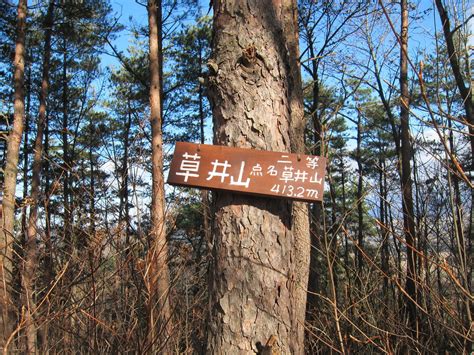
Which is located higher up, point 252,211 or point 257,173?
point 257,173

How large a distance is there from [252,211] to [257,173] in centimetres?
15

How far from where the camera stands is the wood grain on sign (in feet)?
5.55

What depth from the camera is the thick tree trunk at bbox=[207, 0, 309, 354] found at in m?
1.61

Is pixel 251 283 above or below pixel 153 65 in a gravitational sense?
below

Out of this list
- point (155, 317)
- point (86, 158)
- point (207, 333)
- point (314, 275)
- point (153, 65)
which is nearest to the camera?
point (207, 333)

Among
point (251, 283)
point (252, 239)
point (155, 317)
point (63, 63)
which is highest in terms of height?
point (63, 63)

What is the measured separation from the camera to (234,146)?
1.76m

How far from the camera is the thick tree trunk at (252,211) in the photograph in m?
1.61

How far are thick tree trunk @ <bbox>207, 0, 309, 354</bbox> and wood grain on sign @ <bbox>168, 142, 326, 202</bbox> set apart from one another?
0.05 m

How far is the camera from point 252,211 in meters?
1.70

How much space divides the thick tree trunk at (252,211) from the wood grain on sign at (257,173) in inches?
2.1

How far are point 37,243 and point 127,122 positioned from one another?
10.4 metres

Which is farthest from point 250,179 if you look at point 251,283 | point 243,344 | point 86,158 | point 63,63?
point 86,158

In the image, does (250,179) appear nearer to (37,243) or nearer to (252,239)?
(252,239)
